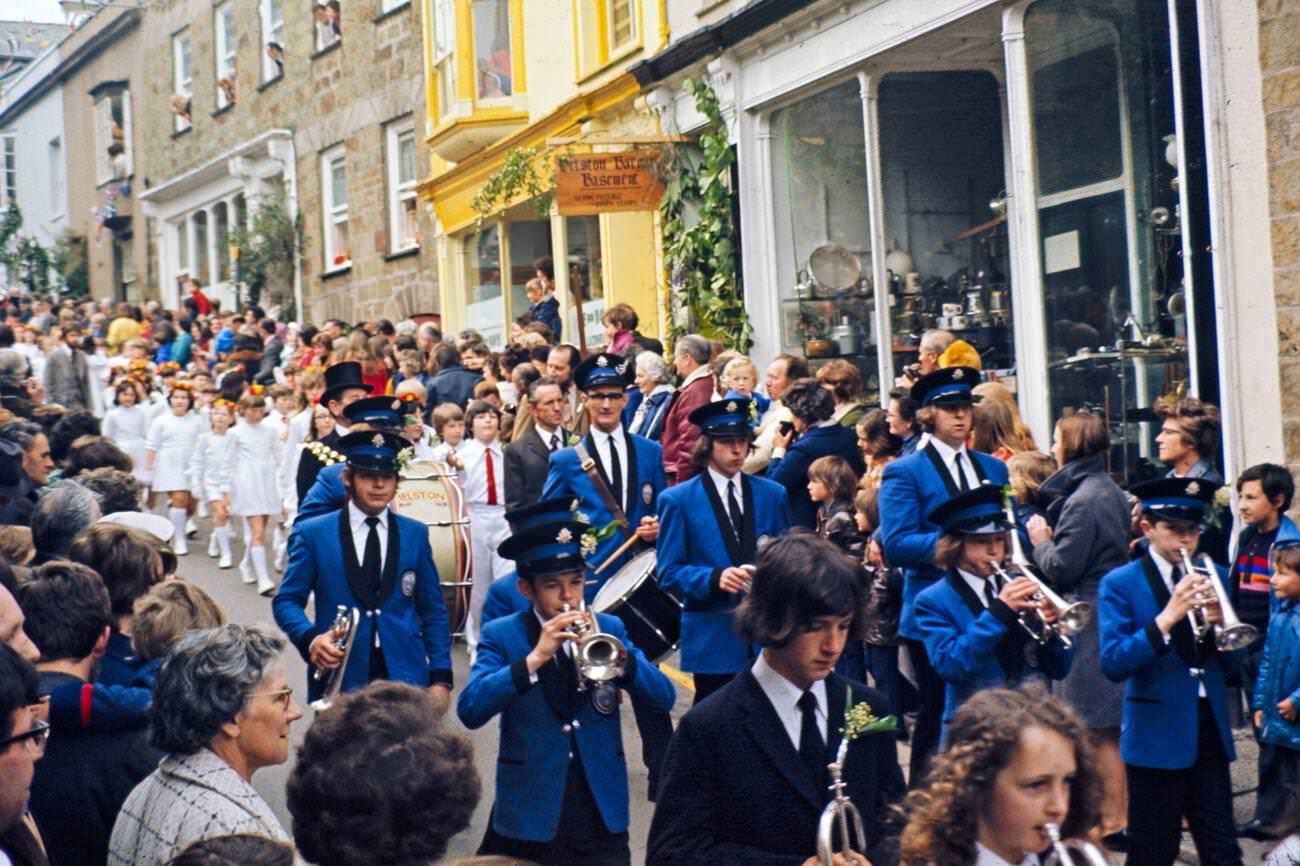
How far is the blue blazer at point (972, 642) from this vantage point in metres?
7.00

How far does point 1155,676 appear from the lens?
23.7 ft

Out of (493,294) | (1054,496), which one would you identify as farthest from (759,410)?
(493,294)

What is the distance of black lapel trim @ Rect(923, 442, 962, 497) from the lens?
8.23m

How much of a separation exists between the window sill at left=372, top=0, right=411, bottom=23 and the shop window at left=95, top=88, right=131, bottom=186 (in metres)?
14.8

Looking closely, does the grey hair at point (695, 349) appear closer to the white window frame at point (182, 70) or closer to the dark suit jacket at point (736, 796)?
the dark suit jacket at point (736, 796)

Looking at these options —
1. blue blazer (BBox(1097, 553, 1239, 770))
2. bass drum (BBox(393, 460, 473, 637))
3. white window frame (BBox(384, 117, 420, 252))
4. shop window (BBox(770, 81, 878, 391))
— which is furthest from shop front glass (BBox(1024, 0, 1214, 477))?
white window frame (BBox(384, 117, 420, 252))

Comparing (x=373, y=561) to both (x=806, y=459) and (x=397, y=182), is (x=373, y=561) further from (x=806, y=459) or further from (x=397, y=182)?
(x=397, y=182)

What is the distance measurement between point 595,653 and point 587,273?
52.5ft

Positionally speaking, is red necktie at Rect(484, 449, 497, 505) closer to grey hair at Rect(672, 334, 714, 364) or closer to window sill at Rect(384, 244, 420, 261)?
grey hair at Rect(672, 334, 714, 364)

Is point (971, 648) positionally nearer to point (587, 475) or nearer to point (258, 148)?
point (587, 475)

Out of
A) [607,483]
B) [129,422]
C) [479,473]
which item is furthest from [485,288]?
[607,483]

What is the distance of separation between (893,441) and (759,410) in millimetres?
3007

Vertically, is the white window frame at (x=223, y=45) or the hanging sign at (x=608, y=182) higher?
the white window frame at (x=223, y=45)

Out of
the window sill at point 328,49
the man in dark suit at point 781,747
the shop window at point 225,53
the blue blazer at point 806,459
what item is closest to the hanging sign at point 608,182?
the blue blazer at point 806,459
